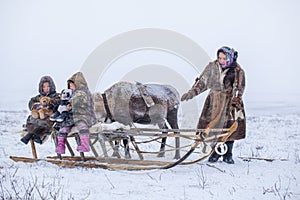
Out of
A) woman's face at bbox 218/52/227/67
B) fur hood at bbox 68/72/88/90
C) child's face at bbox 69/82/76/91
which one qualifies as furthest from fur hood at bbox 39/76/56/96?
woman's face at bbox 218/52/227/67

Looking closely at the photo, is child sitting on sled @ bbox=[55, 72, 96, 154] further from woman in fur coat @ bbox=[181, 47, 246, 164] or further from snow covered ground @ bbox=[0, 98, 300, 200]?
woman in fur coat @ bbox=[181, 47, 246, 164]

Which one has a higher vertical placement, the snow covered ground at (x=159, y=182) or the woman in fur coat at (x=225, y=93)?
the woman in fur coat at (x=225, y=93)

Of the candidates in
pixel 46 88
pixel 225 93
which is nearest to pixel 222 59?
pixel 225 93

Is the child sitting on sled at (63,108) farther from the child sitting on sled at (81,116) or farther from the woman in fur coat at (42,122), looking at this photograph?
the woman in fur coat at (42,122)

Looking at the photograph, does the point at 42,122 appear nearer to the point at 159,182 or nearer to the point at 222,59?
the point at 159,182

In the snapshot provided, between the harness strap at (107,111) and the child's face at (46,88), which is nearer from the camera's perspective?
the child's face at (46,88)

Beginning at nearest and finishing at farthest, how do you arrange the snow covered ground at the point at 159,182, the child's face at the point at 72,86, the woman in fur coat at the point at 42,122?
the snow covered ground at the point at 159,182, the child's face at the point at 72,86, the woman in fur coat at the point at 42,122

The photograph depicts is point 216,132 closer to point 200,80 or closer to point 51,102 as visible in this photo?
point 200,80

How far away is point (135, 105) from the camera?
244 inches

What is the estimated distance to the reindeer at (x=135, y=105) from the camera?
6031mm

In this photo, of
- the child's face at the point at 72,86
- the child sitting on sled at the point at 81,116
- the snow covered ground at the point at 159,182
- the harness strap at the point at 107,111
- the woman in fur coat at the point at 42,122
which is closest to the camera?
the snow covered ground at the point at 159,182

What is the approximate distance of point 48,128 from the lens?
5.73 metres

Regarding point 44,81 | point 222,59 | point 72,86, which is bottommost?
point 72,86

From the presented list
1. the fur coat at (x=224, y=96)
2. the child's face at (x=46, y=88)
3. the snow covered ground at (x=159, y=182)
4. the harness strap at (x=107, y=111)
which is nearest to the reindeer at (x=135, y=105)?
the harness strap at (x=107, y=111)
